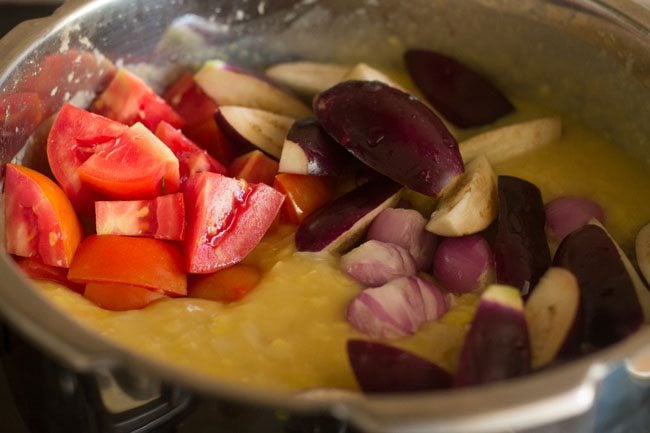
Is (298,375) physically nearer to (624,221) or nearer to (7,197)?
(7,197)

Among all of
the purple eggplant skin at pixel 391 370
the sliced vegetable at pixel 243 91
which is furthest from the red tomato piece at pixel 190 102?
the purple eggplant skin at pixel 391 370

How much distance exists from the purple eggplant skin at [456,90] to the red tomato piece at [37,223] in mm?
677

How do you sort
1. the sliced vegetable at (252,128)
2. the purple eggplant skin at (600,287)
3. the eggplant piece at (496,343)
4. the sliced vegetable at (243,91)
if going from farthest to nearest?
1. the sliced vegetable at (243,91)
2. the sliced vegetable at (252,128)
3. the purple eggplant skin at (600,287)
4. the eggplant piece at (496,343)

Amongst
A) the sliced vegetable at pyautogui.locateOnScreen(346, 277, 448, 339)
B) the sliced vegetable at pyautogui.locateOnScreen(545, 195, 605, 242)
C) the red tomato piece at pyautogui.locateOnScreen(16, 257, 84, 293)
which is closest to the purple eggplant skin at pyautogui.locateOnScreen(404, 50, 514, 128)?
the sliced vegetable at pyautogui.locateOnScreen(545, 195, 605, 242)

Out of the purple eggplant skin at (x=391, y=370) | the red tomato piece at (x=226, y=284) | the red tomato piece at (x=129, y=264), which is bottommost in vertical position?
the red tomato piece at (x=226, y=284)

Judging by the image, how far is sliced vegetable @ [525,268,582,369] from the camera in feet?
3.24

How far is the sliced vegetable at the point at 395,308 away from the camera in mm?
1087

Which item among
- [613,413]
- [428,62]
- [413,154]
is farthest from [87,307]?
[428,62]

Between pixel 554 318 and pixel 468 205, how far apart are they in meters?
0.27

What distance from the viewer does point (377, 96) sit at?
1.30m

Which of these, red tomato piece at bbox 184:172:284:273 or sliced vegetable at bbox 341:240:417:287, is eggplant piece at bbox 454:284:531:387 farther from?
red tomato piece at bbox 184:172:284:273

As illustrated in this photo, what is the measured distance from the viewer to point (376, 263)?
3.91 ft

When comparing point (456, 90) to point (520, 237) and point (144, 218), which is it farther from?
point (144, 218)

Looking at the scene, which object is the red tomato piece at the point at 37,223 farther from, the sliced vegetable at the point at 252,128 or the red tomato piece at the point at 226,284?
the sliced vegetable at the point at 252,128
